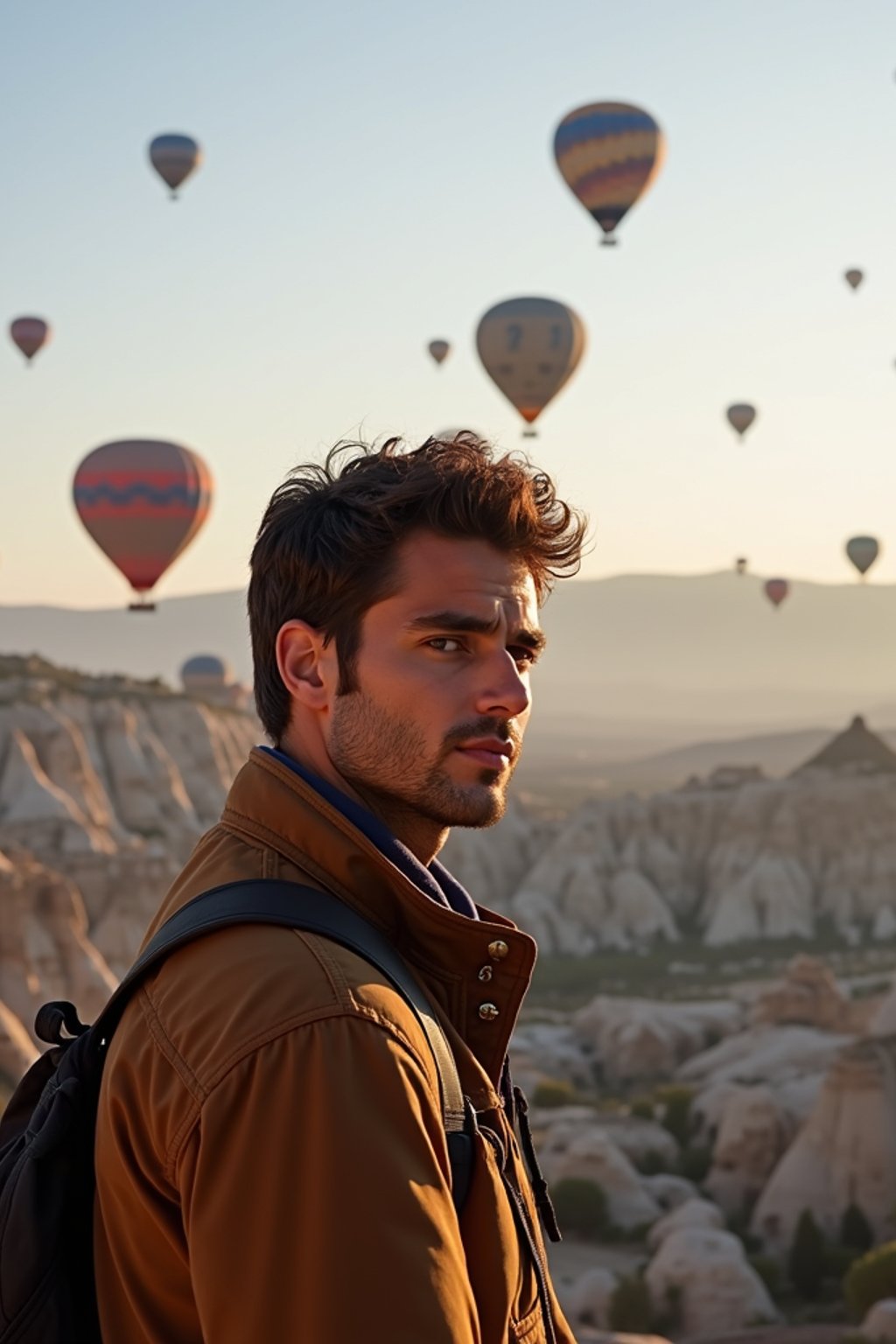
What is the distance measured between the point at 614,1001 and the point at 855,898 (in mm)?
20789

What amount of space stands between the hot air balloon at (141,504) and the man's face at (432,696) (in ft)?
129

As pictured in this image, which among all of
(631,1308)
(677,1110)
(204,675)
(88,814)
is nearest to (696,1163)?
(677,1110)

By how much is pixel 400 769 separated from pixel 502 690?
163 mm

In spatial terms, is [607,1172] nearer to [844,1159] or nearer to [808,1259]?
[844,1159]

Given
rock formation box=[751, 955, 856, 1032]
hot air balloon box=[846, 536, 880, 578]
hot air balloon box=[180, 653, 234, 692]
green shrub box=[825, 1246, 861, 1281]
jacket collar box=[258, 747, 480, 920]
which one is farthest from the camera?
hot air balloon box=[180, 653, 234, 692]

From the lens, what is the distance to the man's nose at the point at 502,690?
8.07ft

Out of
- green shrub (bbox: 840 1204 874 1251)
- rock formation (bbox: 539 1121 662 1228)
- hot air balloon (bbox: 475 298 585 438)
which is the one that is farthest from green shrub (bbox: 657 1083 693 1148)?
hot air balloon (bbox: 475 298 585 438)

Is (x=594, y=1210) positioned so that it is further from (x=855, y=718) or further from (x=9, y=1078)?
(x=855, y=718)

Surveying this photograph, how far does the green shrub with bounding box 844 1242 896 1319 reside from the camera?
26672 mm

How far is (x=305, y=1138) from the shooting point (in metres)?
1.88

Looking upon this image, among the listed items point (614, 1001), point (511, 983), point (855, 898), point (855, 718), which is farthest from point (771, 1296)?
point (855, 718)

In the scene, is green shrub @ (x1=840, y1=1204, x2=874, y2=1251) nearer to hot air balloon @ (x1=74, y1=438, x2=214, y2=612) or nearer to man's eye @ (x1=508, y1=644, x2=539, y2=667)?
hot air balloon @ (x1=74, y1=438, x2=214, y2=612)

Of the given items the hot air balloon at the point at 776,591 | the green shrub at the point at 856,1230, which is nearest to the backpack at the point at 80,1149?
the green shrub at the point at 856,1230

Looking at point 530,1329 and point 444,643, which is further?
point 444,643
